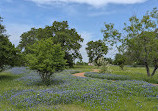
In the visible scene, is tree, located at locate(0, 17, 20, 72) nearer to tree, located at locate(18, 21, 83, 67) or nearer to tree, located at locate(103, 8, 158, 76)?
tree, located at locate(103, 8, 158, 76)

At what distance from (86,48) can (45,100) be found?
53.0 meters

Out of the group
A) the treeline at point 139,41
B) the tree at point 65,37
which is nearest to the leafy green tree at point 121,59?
the treeline at point 139,41

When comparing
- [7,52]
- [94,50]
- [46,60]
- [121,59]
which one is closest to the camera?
[46,60]

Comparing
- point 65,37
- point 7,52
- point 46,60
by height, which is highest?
point 65,37

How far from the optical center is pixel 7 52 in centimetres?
1783

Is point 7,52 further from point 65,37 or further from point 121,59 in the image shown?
point 65,37

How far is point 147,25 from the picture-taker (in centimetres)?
1830

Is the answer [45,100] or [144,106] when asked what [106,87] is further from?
[45,100]

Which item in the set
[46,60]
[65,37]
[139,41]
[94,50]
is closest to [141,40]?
[139,41]

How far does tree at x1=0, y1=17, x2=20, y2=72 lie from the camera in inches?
684

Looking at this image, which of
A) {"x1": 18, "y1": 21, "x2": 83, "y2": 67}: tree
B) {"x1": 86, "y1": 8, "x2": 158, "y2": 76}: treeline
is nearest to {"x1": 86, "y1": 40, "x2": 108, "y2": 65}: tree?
{"x1": 18, "y1": 21, "x2": 83, "y2": 67}: tree

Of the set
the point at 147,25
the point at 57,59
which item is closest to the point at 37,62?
the point at 57,59

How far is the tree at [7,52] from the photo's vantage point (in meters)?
17.4

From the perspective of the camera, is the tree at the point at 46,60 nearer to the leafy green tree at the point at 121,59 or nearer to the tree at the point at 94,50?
the leafy green tree at the point at 121,59
